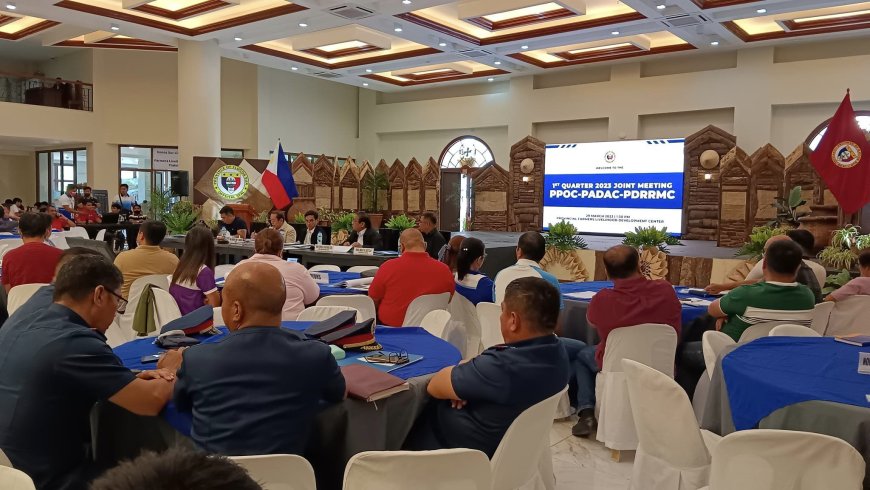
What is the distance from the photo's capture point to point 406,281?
4.27 meters

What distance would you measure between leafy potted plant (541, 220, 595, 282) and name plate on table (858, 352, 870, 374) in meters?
6.02

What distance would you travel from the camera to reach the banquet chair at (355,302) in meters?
4.02

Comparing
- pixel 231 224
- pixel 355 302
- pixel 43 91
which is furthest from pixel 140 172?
pixel 355 302

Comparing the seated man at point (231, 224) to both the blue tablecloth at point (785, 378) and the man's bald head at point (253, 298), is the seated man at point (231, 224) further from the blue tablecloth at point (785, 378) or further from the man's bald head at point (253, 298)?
the blue tablecloth at point (785, 378)

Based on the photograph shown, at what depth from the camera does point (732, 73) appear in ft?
39.9

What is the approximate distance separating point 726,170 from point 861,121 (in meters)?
2.42

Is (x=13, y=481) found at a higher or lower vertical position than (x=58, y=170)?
lower

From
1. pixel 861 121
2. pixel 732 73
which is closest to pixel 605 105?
pixel 732 73

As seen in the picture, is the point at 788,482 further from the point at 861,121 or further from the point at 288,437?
the point at 861,121

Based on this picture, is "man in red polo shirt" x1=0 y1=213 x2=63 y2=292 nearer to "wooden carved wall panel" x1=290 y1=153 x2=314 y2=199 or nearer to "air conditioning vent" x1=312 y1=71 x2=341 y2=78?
"wooden carved wall panel" x1=290 y1=153 x2=314 y2=199

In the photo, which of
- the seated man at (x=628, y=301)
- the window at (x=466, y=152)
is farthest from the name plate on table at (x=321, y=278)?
the window at (x=466, y=152)

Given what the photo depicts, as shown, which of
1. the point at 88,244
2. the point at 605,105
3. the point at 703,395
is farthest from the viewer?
the point at 605,105

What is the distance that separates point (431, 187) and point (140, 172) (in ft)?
24.0

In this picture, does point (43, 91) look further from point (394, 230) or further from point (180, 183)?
point (394, 230)
